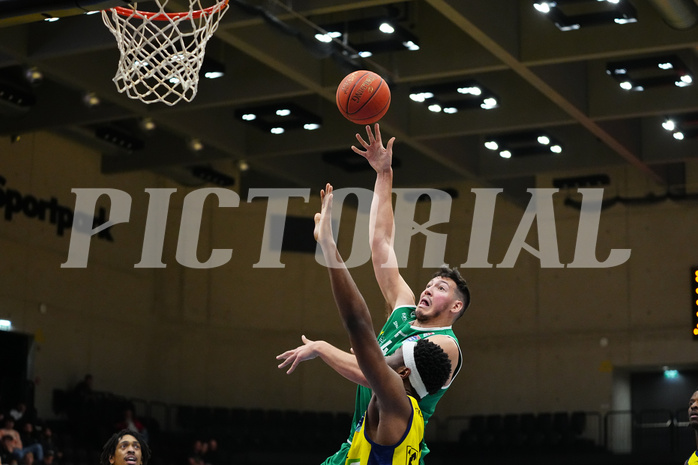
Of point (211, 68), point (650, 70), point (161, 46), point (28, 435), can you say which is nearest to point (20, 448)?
point (28, 435)

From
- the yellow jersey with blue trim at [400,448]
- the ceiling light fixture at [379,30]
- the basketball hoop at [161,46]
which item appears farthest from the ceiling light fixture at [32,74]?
the yellow jersey with blue trim at [400,448]

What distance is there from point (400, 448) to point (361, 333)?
68 cm

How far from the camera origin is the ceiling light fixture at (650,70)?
14875 mm

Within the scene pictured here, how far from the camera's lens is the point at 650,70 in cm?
1577

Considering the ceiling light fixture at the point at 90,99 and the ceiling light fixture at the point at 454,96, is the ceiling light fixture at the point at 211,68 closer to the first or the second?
the ceiling light fixture at the point at 90,99

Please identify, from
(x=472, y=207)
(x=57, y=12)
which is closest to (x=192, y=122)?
(x=472, y=207)

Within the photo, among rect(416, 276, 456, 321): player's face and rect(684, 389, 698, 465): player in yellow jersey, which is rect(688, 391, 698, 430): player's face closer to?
rect(684, 389, 698, 465): player in yellow jersey

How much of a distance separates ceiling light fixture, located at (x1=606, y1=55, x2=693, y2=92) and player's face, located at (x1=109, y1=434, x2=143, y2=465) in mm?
10062

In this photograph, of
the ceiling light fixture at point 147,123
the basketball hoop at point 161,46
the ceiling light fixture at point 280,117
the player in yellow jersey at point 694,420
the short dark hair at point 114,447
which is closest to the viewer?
the short dark hair at point 114,447

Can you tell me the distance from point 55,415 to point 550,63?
1124 cm

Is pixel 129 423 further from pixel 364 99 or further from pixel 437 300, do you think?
pixel 437 300

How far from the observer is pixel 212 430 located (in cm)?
2098

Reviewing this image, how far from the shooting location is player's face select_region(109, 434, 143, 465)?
290 inches

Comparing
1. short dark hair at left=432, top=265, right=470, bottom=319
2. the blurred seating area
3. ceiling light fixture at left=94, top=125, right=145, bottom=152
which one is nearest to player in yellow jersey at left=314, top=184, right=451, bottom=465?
short dark hair at left=432, top=265, right=470, bottom=319
